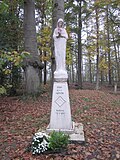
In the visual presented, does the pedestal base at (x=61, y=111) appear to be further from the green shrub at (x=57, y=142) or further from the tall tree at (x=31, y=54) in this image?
the tall tree at (x=31, y=54)

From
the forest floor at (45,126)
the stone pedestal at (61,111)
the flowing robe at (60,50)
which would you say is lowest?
the forest floor at (45,126)

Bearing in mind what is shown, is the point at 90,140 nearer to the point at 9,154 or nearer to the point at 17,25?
the point at 9,154

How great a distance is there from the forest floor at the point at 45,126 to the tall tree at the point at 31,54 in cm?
75

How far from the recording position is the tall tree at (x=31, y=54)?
1013 centimetres

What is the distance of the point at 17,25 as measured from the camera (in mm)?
11891

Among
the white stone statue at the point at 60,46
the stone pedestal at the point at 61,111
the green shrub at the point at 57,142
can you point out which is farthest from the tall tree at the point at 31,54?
the green shrub at the point at 57,142

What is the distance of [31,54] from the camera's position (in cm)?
1020

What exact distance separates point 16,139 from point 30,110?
3.01 metres

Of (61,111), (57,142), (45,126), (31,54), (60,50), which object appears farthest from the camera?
(31,54)

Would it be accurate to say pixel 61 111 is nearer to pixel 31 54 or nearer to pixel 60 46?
pixel 60 46

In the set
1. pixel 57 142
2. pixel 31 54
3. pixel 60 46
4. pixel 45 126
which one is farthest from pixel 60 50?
pixel 31 54

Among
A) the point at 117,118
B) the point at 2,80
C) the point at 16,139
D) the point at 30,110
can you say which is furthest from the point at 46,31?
the point at 16,139

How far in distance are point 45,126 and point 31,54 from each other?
4.90 meters

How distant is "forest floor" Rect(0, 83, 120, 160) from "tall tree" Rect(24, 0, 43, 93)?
75cm
